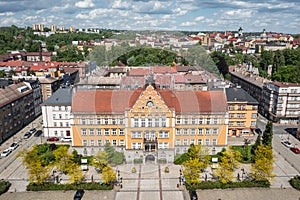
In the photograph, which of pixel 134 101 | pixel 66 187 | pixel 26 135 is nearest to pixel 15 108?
pixel 26 135

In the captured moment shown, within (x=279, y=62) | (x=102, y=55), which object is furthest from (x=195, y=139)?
(x=279, y=62)

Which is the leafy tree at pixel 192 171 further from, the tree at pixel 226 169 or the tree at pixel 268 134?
the tree at pixel 268 134

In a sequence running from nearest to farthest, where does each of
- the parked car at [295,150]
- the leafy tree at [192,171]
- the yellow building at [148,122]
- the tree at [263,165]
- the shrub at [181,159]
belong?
the leafy tree at [192,171]
the tree at [263,165]
the yellow building at [148,122]
the shrub at [181,159]
the parked car at [295,150]

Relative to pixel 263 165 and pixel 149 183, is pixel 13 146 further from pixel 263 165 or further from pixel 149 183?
pixel 263 165

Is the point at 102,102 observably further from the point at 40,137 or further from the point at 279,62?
the point at 279,62

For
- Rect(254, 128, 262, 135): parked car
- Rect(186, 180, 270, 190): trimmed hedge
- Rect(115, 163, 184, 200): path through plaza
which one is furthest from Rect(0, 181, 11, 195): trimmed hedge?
Rect(254, 128, 262, 135): parked car

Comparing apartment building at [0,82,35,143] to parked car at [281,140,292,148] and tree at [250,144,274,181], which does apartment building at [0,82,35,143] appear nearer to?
tree at [250,144,274,181]

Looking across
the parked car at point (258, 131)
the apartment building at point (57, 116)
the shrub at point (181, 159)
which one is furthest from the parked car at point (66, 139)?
the parked car at point (258, 131)
